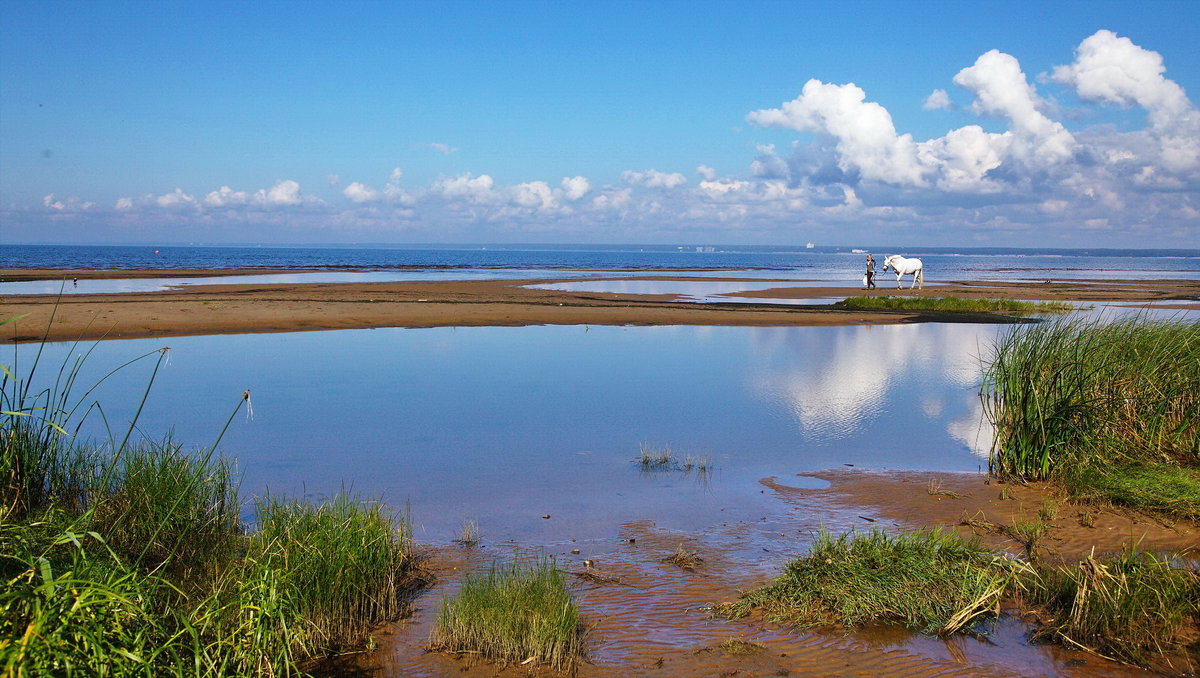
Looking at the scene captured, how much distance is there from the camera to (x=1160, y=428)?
31.7 feet

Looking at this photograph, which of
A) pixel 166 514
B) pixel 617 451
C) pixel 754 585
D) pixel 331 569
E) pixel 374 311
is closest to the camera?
pixel 331 569

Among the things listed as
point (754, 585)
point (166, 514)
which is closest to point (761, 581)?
point (754, 585)

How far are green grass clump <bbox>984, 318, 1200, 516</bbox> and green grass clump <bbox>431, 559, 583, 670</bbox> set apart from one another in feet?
20.0

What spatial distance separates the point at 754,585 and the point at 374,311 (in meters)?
25.4

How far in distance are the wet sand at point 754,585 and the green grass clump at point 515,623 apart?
0.10 metres

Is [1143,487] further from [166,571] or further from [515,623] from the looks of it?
[166,571]

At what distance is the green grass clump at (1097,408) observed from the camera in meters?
9.55

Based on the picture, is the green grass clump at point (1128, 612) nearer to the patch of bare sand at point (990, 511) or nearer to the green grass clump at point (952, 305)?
the patch of bare sand at point (990, 511)

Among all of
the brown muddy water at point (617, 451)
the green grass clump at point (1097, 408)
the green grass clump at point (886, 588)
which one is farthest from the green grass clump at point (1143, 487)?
the green grass clump at point (886, 588)

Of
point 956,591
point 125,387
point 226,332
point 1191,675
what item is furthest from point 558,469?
point 226,332

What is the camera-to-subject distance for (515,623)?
224 inches

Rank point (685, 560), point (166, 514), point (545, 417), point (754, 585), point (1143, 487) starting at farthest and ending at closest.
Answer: point (545, 417)
point (1143, 487)
point (685, 560)
point (754, 585)
point (166, 514)

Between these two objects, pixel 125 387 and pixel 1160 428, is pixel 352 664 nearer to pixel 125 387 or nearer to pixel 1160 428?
pixel 1160 428

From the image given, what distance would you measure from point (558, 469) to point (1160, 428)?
6.63 metres
